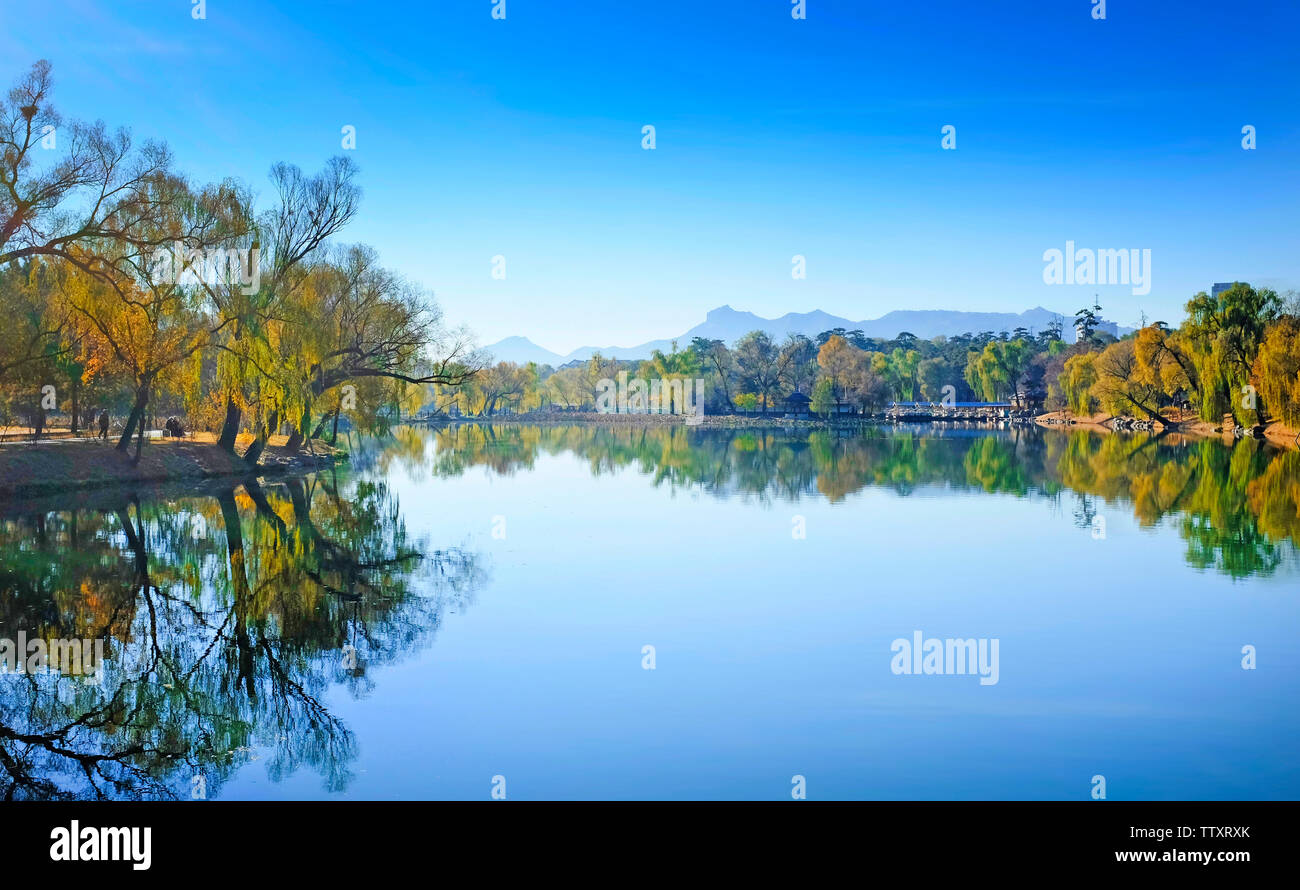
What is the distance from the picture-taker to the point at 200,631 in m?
9.44

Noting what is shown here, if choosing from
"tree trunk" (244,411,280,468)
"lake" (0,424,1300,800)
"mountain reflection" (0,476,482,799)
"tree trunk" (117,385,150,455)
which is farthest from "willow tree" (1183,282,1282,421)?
"tree trunk" (117,385,150,455)

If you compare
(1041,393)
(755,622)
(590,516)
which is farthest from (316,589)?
(1041,393)

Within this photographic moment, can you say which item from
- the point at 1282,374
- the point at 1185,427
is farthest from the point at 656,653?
the point at 1185,427

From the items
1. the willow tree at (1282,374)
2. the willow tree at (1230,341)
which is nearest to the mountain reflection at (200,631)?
the willow tree at (1282,374)

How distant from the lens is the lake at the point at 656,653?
20.3 feet

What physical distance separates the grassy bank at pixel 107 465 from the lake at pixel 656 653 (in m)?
3.23

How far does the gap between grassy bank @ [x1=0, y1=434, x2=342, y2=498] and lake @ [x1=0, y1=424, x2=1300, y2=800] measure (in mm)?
3229

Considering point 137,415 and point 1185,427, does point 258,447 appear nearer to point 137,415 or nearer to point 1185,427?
point 137,415

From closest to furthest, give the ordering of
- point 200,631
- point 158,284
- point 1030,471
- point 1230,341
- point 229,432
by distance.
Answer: point 200,631 → point 158,284 → point 229,432 → point 1030,471 → point 1230,341

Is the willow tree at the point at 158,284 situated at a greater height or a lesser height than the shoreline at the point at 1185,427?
greater

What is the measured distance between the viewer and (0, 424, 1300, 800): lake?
618 cm

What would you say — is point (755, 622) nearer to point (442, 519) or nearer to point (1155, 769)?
point (1155, 769)

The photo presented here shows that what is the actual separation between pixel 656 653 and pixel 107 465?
66.2ft

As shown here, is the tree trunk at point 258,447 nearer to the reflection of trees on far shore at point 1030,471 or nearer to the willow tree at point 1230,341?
the reflection of trees on far shore at point 1030,471
